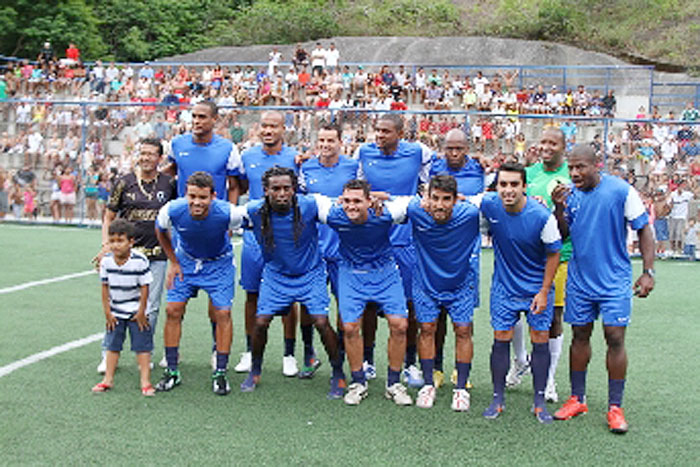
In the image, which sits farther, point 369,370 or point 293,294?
point 369,370

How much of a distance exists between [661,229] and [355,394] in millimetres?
12042

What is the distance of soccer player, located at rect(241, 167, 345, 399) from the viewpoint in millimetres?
6281

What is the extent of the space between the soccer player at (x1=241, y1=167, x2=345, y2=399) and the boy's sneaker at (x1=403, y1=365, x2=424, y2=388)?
66 cm

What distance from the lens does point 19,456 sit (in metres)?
4.88

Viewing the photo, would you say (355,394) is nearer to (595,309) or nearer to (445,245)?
(445,245)

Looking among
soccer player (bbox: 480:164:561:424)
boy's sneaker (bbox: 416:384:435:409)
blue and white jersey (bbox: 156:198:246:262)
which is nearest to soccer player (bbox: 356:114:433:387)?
boy's sneaker (bbox: 416:384:435:409)

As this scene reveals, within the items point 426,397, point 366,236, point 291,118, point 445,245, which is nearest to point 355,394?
point 426,397

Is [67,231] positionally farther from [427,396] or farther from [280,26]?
[280,26]

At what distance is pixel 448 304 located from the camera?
6.25 meters

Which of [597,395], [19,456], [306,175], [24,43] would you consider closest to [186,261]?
[306,175]

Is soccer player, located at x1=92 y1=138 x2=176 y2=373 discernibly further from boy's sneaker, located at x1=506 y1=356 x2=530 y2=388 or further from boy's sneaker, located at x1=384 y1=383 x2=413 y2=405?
boy's sneaker, located at x1=506 y1=356 x2=530 y2=388

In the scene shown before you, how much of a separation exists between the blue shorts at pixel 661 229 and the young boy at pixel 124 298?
12.6m

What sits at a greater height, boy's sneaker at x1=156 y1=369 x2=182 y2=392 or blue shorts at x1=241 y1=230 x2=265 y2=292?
blue shorts at x1=241 y1=230 x2=265 y2=292

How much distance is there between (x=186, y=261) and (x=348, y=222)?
141cm
